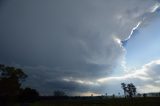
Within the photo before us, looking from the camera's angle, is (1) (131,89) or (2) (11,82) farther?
(1) (131,89)

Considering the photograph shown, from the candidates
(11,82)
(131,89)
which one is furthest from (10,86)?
(131,89)

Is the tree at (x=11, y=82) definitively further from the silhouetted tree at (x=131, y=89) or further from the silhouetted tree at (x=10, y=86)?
the silhouetted tree at (x=131, y=89)

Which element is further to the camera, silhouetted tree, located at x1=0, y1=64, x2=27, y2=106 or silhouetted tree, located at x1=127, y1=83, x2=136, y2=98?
silhouetted tree, located at x1=127, y1=83, x2=136, y2=98

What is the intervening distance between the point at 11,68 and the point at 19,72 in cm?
324

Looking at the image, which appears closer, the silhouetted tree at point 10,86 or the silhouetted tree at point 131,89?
the silhouetted tree at point 10,86

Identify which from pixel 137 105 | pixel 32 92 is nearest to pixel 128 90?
pixel 32 92

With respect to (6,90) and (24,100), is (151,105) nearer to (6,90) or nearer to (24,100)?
(6,90)

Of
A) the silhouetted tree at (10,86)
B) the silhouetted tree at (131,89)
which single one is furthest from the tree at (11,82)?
the silhouetted tree at (131,89)

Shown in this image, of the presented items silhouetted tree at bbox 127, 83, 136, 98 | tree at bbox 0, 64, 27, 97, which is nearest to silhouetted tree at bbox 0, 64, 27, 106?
tree at bbox 0, 64, 27, 97

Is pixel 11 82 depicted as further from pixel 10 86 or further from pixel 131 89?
pixel 131 89

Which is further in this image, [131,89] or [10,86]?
[131,89]

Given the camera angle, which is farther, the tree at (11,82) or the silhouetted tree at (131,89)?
the silhouetted tree at (131,89)

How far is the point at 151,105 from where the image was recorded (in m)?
68.5

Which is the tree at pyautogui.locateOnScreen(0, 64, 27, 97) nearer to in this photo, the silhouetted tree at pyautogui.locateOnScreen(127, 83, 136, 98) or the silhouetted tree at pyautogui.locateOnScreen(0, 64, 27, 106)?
the silhouetted tree at pyautogui.locateOnScreen(0, 64, 27, 106)
